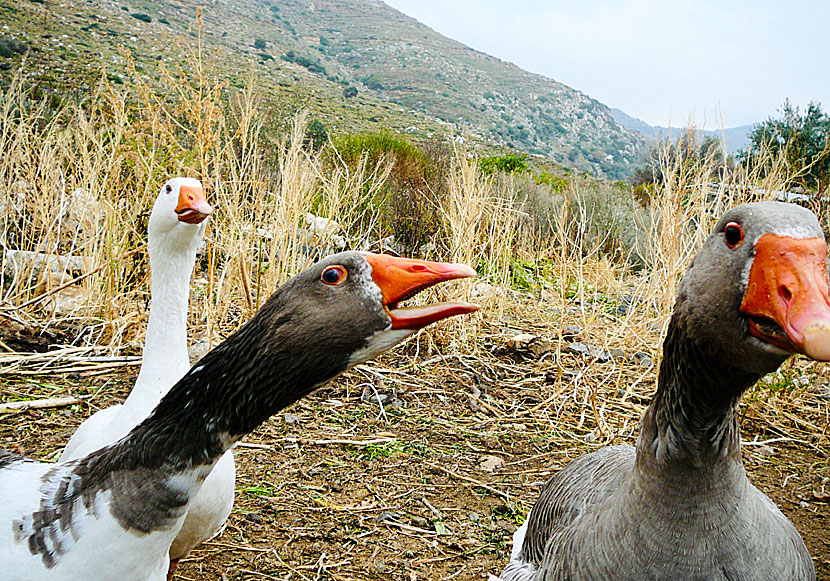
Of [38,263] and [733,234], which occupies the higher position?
[733,234]

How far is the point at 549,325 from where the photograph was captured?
237 inches

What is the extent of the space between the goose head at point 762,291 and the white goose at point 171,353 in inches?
68.7

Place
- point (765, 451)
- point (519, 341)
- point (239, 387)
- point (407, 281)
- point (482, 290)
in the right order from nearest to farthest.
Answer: point (407, 281) → point (239, 387) → point (765, 451) → point (519, 341) → point (482, 290)

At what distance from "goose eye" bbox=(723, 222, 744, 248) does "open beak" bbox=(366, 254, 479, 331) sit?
65 cm

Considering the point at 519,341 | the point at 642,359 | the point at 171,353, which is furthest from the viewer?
the point at 519,341

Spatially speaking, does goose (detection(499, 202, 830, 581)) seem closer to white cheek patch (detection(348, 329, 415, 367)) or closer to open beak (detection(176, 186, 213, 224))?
white cheek patch (detection(348, 329, 415, 367))

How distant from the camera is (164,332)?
2.34 m

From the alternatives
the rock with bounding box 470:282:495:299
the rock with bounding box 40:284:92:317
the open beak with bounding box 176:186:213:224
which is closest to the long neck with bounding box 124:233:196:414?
the open beak with bounding box 176:186:213:224

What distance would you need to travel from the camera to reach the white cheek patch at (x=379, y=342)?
51.6 inches

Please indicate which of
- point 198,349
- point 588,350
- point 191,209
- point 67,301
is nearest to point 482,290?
point 588,350

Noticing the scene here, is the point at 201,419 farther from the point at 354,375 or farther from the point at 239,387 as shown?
the point at 354,375

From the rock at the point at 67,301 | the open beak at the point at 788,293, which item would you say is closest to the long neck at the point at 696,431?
the open beak at the point at 788,293

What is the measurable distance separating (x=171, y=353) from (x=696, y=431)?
191 cm

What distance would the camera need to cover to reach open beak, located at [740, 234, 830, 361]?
109cm
